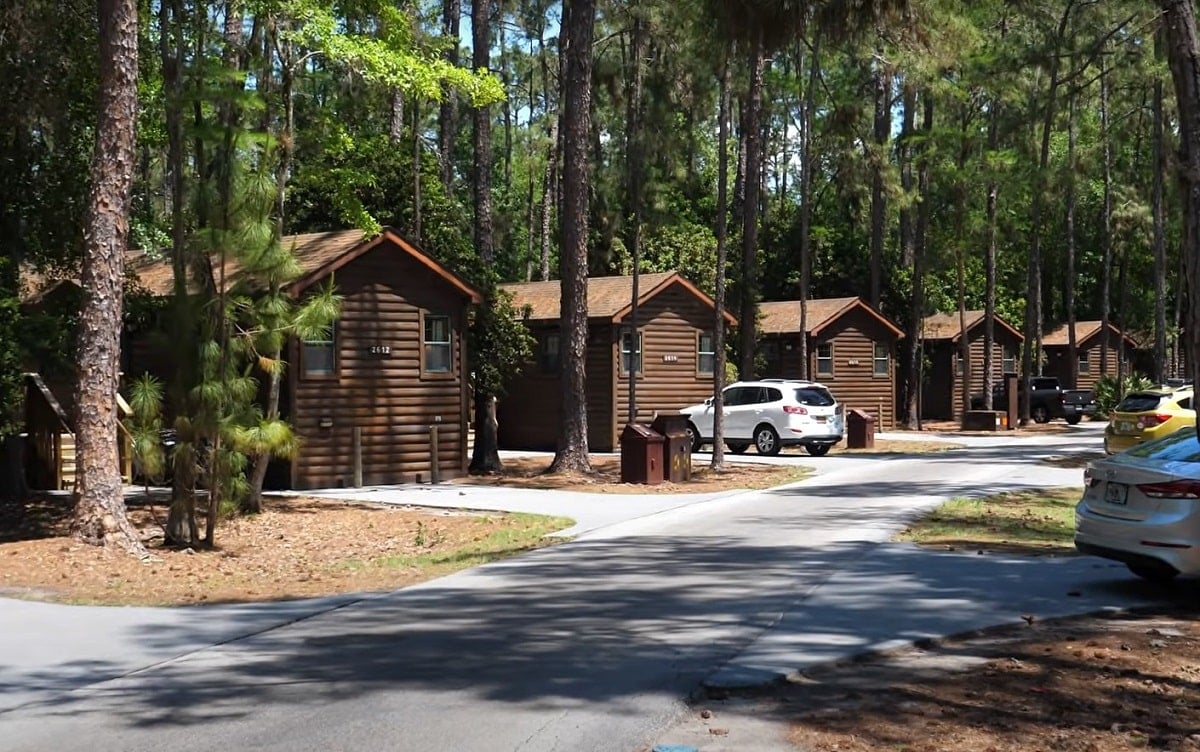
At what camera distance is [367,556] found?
1545 centimetres

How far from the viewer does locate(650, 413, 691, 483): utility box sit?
24000mm

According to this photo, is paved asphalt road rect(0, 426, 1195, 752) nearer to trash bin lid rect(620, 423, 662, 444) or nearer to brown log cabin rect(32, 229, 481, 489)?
trash bin lid rect(620, 423, 662, 444)

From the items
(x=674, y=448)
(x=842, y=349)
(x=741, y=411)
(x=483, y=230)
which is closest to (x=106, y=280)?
(x=674, y=448)

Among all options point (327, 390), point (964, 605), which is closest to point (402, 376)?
point (327, 390)

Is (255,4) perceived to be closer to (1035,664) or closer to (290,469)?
(290,469)

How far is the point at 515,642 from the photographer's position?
9602mm

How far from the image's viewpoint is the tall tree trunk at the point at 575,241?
81.4 ft

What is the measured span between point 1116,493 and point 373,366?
50.6 ft

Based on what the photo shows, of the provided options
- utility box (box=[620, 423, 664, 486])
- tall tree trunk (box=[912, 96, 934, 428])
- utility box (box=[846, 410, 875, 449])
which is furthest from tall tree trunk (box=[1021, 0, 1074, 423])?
utility box (box=[620, 423, 664, 486])

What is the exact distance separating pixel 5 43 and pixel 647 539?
1111 centimetres

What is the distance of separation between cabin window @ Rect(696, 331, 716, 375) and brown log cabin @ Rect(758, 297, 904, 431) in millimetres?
5166

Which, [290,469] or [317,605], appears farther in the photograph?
[290,469]

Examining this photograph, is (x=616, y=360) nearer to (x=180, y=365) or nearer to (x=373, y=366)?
(x=373, y=366)

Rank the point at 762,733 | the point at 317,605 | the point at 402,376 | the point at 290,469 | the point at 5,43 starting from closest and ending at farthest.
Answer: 1. the point at 762,733
2. the point at 317,605
3. the point at 5,43
4. the point at 290,469
5. the point at 402,376
